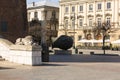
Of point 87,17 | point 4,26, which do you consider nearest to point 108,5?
point 87,17

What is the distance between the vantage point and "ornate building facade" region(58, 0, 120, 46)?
9188cm

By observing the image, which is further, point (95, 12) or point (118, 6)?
point (95, 12)

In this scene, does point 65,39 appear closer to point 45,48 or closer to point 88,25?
point 45,48

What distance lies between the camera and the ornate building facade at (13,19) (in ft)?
105

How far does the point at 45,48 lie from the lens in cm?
2666

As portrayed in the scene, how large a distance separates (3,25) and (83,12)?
228ft


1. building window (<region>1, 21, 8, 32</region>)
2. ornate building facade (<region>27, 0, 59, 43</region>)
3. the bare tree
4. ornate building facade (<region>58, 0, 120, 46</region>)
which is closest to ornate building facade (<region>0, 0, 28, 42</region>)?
building window (<region>1, 21, 8, 32</region>)

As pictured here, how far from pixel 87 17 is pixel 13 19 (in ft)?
223

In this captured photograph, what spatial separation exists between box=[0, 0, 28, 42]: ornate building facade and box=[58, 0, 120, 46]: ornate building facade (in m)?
56.2

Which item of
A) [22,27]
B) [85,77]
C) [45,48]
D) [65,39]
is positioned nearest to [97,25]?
[65,39]

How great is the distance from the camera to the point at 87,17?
3930 inches

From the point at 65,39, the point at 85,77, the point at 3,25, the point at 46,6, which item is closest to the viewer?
the point at 85,77

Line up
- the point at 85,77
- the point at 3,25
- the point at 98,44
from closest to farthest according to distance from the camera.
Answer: the point at 85,77 < the point at 3,25 < the point at 98,44

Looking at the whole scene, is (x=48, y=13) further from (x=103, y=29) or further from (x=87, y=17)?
(x=103, y=29)
